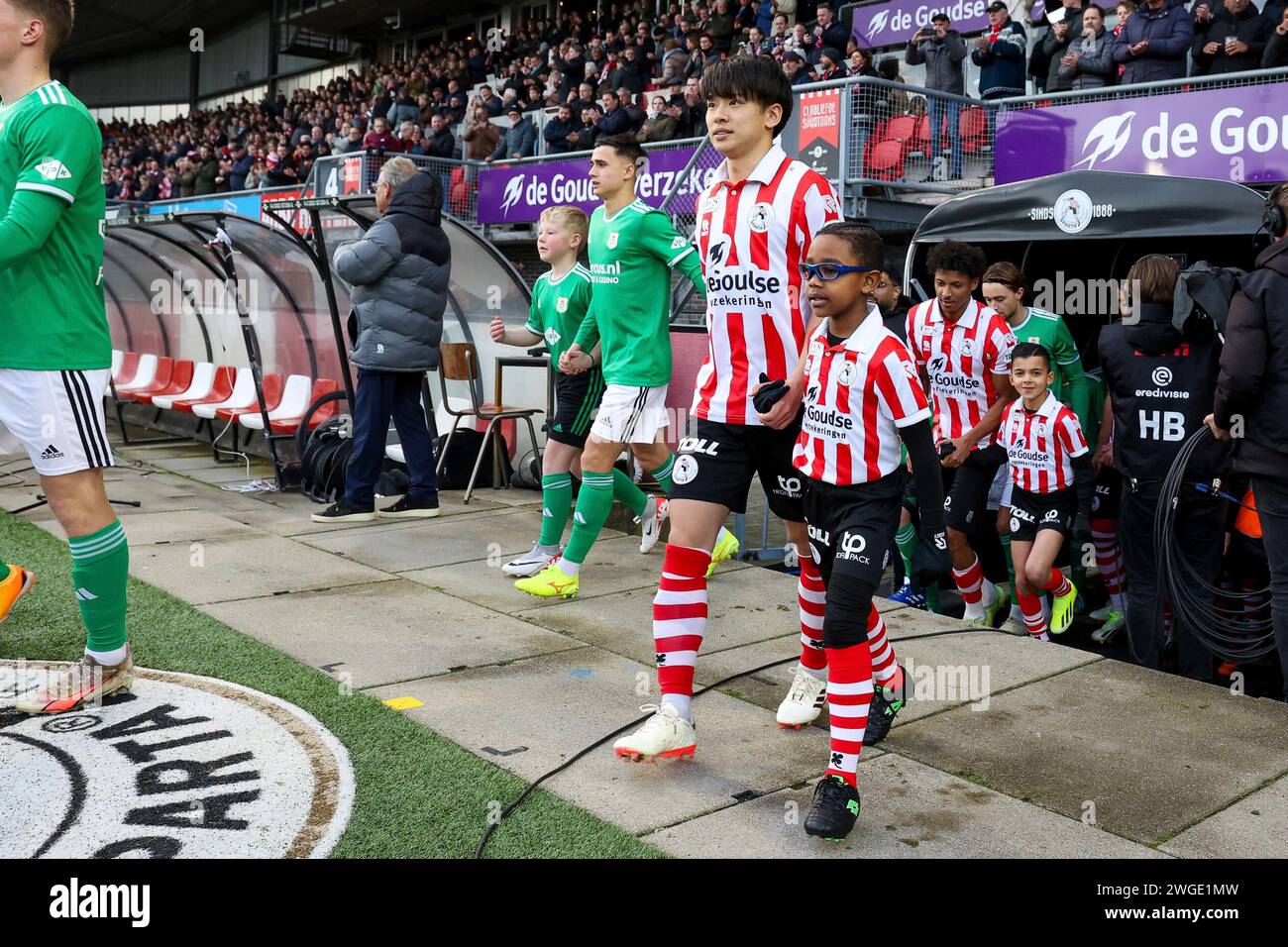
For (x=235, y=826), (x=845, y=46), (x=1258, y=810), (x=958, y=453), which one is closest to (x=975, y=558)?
(x=958, y=453)

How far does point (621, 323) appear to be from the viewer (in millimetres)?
5844

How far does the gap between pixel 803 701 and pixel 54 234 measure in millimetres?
2973

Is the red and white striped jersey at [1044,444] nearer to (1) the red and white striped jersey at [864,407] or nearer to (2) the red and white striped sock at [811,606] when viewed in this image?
(2) the red and white striped sock at [811,606]

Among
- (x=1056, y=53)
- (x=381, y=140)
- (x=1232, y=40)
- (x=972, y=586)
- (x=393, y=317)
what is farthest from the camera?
(x=381, y=140)

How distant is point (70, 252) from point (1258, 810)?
4117 mm

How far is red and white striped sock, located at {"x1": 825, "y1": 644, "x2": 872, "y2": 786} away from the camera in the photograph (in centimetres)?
327

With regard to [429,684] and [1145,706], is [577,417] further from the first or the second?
[1145,706]

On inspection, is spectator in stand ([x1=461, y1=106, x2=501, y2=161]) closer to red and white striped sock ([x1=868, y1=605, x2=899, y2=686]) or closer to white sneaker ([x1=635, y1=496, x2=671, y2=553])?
white sneaker ([x1=635, y1=496, x2=671, y2=553])

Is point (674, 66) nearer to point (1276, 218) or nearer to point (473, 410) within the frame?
point (473, 410)

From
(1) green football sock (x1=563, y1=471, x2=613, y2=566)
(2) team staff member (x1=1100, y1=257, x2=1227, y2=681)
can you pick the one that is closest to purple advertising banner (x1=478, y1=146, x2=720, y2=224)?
(1) green football sock (x1=563, y1=471, x2=613, y2=566)

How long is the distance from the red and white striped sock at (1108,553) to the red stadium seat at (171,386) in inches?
390

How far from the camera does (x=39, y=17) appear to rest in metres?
3.89

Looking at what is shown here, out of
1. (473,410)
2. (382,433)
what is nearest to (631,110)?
(473,410)

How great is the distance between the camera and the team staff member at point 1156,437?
5754 mm
